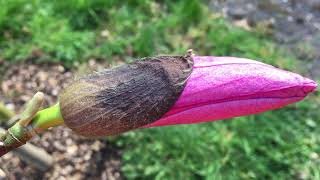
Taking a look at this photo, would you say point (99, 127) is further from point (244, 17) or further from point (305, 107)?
point (244, 17)

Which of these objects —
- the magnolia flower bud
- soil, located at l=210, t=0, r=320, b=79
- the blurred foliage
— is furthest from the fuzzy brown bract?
soil, located at l=210, t=0, r=320, b=79

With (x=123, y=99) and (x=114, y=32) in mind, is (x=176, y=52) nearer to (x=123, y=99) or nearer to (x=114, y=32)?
(x=114, y=32)

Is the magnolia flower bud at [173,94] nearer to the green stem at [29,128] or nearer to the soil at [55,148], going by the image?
the green stem at [29,128]

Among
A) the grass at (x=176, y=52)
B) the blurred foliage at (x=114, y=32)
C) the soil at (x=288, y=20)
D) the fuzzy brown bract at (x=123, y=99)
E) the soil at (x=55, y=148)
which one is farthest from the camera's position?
the soil at (x=288, y=20)

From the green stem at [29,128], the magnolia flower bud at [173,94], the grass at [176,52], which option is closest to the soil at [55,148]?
the grass at [176,52]

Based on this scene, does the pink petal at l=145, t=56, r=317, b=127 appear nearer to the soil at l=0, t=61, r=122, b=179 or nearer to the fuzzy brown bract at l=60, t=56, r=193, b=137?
the fuzzy brown bract at l=60, t=56, r=193, b=137

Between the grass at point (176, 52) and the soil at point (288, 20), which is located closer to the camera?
the grass at point (176, 52)

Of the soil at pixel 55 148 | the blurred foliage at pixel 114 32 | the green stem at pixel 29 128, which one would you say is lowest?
the soil at pixel 55 148

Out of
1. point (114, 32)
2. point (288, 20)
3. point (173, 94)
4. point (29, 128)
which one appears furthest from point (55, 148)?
point (288, 20)
